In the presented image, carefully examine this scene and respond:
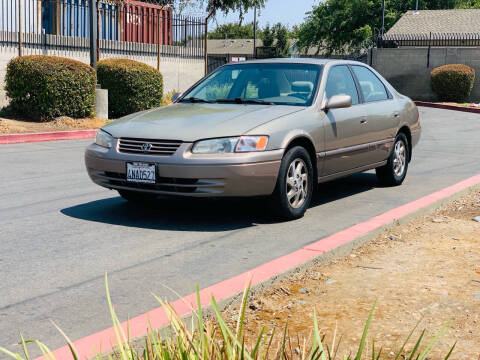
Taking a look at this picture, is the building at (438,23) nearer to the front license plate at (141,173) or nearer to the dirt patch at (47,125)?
the dirt patch at (47,125)

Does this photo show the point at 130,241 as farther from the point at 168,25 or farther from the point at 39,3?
the point at 168,25

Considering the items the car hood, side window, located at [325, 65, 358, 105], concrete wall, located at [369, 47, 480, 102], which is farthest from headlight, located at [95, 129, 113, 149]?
concrete wall, located at [369, 47, 480, 102]

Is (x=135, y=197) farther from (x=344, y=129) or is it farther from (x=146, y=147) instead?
(x=344, y=129)

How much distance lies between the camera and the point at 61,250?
18.8 feet

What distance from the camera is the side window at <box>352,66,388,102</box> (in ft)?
28.3

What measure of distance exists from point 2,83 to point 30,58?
2.26 meters

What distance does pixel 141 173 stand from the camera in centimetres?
658

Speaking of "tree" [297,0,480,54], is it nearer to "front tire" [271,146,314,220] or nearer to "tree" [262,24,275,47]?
"tree" [262,24,275,47]

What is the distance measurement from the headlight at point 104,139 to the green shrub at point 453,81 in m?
28.0

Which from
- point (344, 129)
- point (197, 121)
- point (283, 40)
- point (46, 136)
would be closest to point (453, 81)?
point (46, 136)

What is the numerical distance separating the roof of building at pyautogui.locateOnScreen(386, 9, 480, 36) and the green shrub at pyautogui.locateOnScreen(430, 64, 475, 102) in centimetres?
→ 1585

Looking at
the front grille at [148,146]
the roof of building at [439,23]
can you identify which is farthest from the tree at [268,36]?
the front grille at [148,146]

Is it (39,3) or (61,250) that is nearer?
(61,250)

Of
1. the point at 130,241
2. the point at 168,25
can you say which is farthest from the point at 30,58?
the point at 130,241
